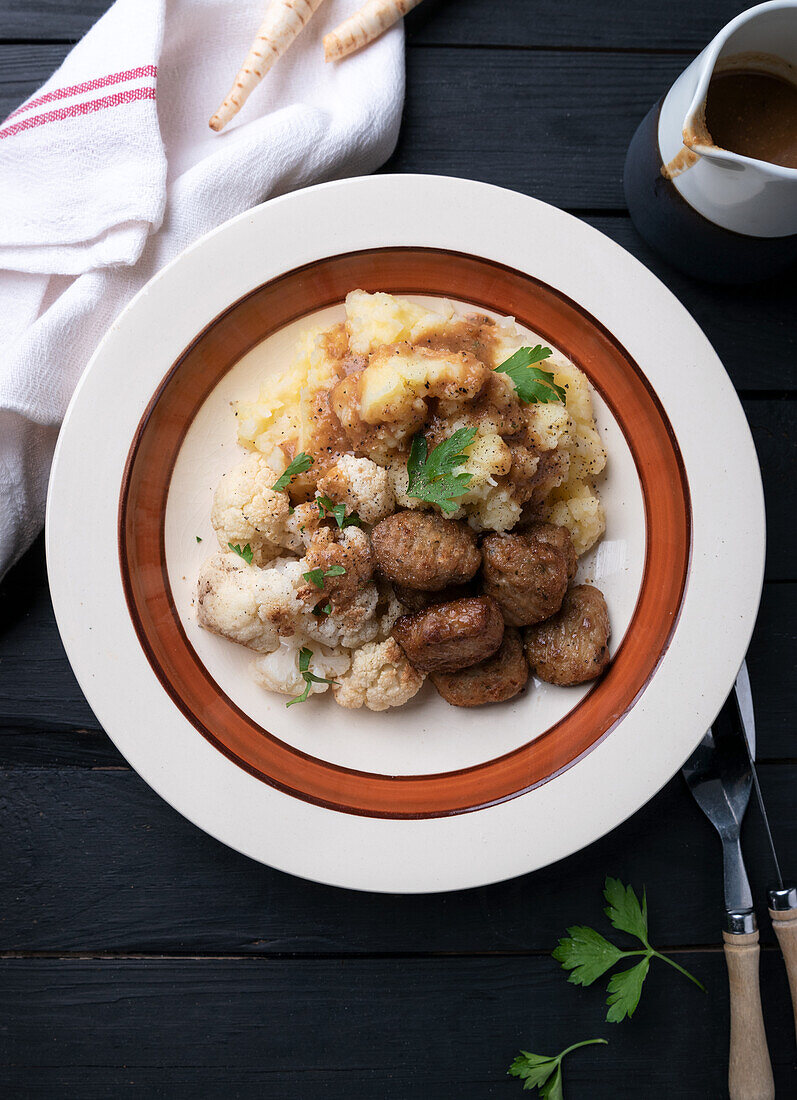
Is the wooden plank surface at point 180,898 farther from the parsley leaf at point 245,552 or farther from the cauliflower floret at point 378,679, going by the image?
the parsley leaf at point 245,552

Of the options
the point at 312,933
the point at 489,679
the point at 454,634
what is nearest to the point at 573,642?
the point at 489,679

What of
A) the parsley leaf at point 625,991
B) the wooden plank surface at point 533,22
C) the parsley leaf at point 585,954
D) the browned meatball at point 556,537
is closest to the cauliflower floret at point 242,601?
the browned meatball at point 556,537

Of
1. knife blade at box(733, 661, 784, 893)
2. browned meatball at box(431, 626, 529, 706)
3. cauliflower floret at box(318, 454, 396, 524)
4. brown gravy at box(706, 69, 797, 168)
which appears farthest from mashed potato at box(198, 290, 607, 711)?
brown gravy at box(706, 69, 797, 168)

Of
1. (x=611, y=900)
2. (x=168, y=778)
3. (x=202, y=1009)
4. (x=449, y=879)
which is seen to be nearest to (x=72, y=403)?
(x=168, y=778)

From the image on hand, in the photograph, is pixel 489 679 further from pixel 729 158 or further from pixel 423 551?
pixel 729 158

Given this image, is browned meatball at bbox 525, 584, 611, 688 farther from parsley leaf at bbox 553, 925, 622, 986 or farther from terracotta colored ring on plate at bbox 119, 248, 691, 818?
parsley leaf at bbox 553, 925, 622, 986

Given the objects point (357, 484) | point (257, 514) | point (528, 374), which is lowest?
point (257, 514)

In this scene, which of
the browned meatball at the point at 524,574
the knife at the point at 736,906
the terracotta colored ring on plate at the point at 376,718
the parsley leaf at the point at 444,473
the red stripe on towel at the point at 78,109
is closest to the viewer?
the parsley leaf at the point at 444,473
